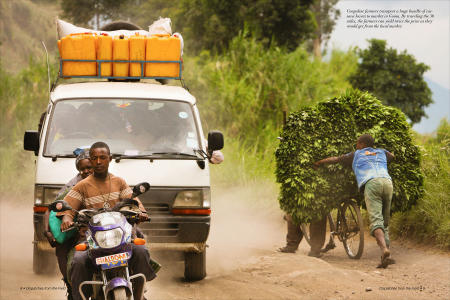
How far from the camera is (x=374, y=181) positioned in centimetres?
900

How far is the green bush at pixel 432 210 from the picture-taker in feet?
33.1

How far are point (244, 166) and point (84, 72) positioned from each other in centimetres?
728

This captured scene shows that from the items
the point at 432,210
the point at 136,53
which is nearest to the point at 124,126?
the point at 136,53

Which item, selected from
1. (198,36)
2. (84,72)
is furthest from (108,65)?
(198,36)

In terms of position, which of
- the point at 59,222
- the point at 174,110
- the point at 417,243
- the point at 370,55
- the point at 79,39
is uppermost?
the point at 370,55

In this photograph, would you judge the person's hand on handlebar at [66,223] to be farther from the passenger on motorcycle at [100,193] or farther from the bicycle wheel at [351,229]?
the bicycle wheel at [351,229]

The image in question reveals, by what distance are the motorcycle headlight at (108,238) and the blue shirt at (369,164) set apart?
4.83 m

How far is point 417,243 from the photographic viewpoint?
1048 centimetres

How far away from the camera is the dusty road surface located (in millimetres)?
7277

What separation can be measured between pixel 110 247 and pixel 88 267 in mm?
334

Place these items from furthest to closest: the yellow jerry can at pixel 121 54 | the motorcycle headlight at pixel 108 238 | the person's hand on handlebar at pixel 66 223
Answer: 1. the yellow jerry can at pixel 121 54
2. the person's hand on handlebar at pixel 66 223
3. the motorcycle headlight at pixel 108 238

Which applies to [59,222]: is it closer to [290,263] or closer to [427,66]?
[290,263]

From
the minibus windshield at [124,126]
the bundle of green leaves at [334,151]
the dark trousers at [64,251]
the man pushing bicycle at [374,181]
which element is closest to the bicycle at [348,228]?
the bundle of green leaves at [334,151]

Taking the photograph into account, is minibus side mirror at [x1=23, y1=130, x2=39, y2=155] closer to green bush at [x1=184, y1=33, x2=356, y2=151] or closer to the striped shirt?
the striped shirt
